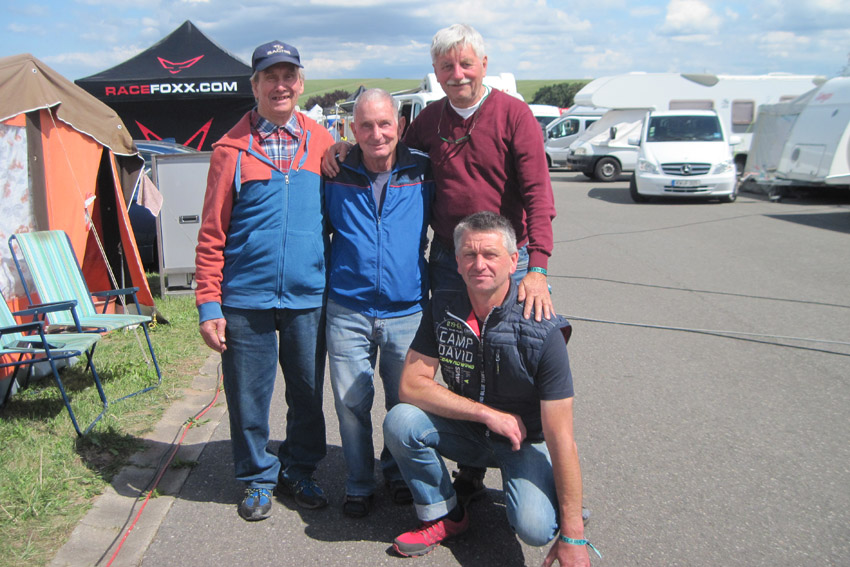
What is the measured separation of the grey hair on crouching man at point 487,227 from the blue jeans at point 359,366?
0.55m

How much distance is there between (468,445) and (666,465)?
1.32m

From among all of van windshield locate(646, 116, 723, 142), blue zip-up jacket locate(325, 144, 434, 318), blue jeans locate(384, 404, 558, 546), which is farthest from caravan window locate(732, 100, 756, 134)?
blue jeans locate(384, 404, 558, 546)

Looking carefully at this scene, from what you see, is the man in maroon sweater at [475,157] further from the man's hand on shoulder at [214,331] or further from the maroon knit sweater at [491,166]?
the man's hand on shoulder at [214,331]

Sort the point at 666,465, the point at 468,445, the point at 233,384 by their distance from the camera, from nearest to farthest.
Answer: the point at 468,445 → the point at 233,384 → the point at 666,465

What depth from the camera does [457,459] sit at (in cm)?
309

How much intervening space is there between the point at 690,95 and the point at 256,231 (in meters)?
20.7

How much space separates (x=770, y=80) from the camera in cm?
2106

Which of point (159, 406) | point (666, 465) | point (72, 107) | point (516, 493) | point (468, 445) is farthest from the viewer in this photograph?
point (72, 107)

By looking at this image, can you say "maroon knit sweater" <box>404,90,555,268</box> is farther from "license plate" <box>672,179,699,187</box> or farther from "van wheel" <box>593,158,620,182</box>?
"van wheel" <box>593,158,620,182</box>

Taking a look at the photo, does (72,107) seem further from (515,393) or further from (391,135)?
(515,393)

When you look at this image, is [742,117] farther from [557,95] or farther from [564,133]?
[557,95]

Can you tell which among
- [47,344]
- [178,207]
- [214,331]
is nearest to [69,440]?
[47,344]

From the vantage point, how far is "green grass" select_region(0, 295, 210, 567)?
10.2 ft

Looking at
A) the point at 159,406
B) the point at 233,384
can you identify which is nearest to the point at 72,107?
the point at 159,406
